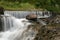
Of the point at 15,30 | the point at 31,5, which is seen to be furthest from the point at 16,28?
the point at 31,5

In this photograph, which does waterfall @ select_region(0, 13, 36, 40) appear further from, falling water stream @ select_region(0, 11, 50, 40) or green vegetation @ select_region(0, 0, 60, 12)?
green vegetation @ select_region(0, 0, 60, 12)

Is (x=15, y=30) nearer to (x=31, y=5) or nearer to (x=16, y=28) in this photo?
(x=16, y=28)

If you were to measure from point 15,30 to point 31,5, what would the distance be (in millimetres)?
12810

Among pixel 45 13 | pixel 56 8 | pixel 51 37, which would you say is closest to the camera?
pixel 51 37

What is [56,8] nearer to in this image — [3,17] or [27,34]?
[3,17]

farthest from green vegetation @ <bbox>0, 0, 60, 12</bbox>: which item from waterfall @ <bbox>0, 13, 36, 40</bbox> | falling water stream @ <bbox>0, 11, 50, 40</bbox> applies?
waterfall @ <bbox>0, 13, 36, 40</bbox>

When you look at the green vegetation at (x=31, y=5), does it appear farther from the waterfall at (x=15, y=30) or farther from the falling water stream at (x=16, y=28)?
the waterfall at (x=15, y=30)

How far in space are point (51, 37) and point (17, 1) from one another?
20.5 meters

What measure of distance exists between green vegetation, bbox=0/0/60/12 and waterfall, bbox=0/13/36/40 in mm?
6556

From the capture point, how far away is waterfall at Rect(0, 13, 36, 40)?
59.3 ft

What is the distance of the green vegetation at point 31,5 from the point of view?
31609 mm

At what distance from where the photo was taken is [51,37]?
15.5m

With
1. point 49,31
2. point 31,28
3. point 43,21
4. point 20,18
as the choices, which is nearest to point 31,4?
point 20,18

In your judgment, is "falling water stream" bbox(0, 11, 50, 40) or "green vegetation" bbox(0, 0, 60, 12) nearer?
"falling water stream" bbox(0, 11, 50, 40)
